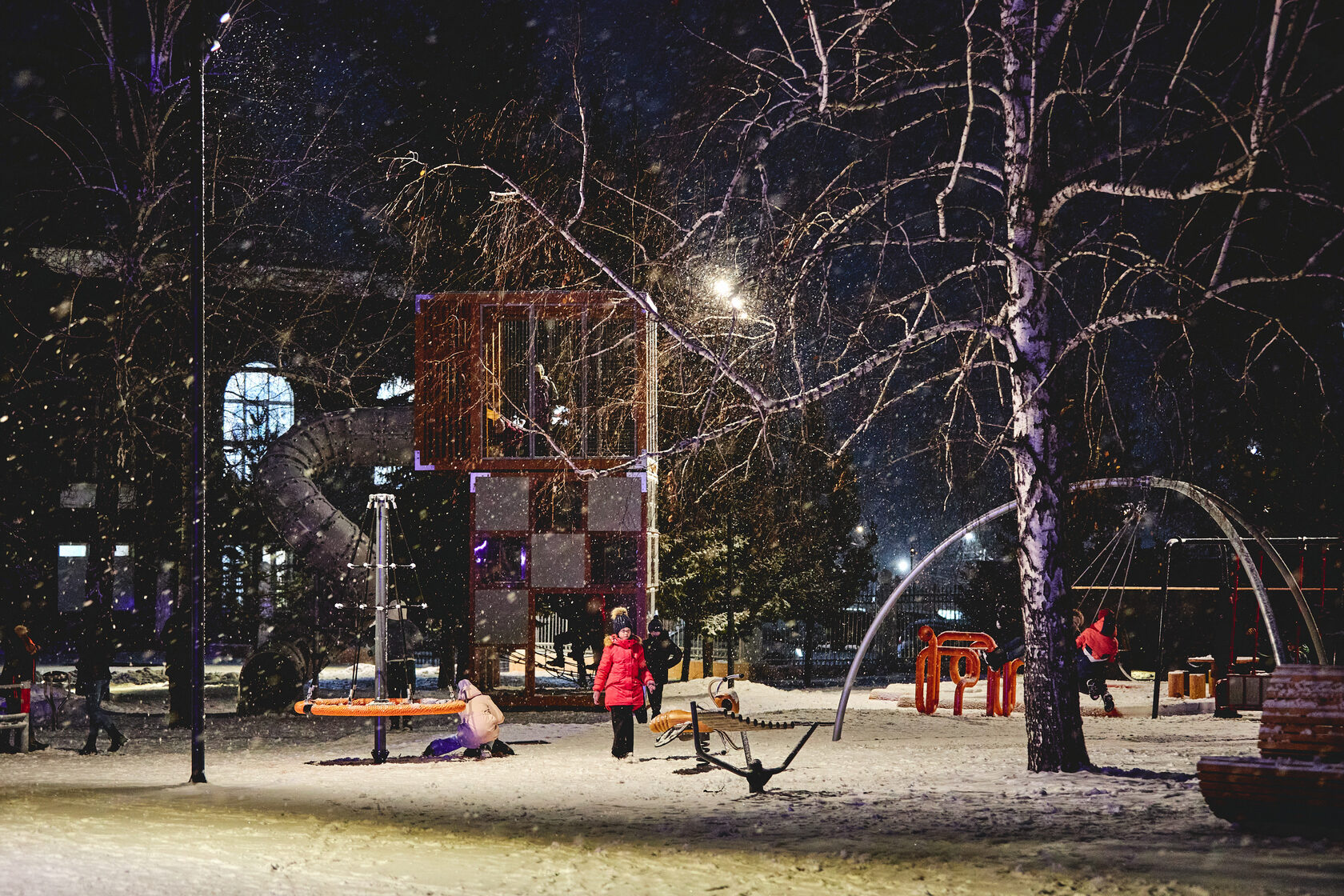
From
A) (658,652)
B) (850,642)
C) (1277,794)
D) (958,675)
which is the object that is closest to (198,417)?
(658,652)

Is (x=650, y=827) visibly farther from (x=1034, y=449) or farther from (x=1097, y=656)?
(x=1097, y=656)

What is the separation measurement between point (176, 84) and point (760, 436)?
1407 centimetres

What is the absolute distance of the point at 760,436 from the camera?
12320 millimetres

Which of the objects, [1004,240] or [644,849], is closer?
[644,849]

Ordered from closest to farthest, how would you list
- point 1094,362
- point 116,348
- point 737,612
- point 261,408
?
1. point 1094,362
2. point 116,348
3. point 737,612
4. point 261,408

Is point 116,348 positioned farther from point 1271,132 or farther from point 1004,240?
point 1271,132

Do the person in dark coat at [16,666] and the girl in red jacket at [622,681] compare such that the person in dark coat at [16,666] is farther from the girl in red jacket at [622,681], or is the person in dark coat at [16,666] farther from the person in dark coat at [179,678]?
the girl in red jacket at [622,681]

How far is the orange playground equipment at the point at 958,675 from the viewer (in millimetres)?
21688

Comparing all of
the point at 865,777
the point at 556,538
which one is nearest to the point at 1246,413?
the point at 556,538

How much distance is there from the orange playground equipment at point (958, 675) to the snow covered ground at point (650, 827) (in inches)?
185

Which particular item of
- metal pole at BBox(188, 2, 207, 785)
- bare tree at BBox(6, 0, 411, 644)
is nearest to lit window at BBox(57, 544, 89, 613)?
bare tree at BBox(6, 0, 411, 644)

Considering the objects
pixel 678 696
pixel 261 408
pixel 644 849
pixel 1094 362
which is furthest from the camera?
pixel 261 408

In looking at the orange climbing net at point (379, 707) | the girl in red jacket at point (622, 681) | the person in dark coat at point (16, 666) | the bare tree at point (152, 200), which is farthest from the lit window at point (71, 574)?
the girl in red jacket at point (622, 681)

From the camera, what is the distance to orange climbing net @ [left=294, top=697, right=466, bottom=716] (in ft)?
52.3
